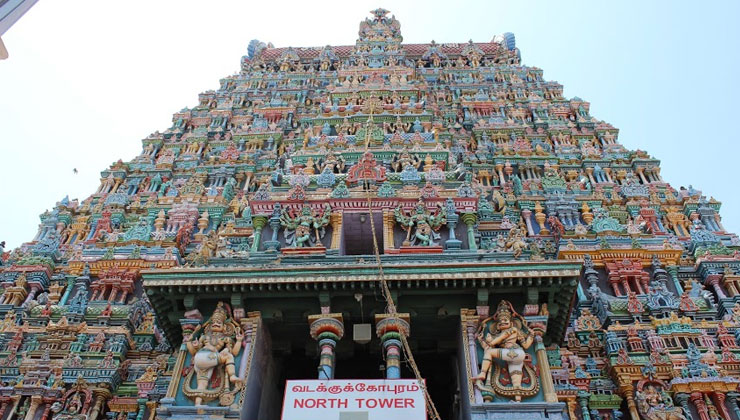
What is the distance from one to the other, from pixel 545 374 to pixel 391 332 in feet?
9.30

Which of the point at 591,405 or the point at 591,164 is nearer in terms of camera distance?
the point at 591,405

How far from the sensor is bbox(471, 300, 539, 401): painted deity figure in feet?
39.4

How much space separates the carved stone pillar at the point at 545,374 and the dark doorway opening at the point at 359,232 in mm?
5360

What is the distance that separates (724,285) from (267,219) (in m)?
11.6

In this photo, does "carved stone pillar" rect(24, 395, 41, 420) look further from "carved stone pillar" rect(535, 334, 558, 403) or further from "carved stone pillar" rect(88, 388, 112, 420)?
"carved stone pillar" rect(535, 334, 558, 403)

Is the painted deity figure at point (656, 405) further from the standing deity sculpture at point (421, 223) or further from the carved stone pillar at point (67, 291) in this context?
the carved stone pillar at point (67, 291)


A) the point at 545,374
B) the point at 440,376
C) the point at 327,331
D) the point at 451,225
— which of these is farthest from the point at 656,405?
the point at 327,331

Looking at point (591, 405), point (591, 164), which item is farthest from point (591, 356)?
point (591, 164)

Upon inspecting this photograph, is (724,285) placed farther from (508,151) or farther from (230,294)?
(230,294)

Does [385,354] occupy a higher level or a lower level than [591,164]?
lower

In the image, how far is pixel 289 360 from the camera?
49.0ft

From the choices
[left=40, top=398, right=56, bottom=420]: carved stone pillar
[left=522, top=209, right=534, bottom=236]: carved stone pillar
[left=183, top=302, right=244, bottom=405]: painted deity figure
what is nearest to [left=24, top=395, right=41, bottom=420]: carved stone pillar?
[left=40, top=398, right=56, bottom=420]: carved stone pillar

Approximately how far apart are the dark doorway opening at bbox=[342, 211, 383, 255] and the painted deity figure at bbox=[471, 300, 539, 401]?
186 inches

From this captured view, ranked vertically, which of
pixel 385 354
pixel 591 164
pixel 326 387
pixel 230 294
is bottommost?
pixel 326 387
